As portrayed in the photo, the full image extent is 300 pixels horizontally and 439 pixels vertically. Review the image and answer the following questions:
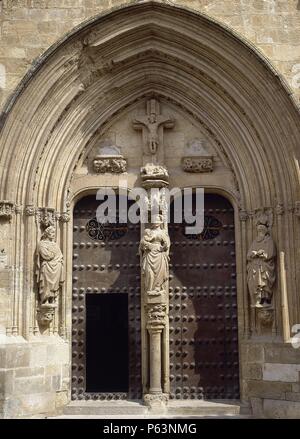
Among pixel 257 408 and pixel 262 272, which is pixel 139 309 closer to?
pixel 262 272

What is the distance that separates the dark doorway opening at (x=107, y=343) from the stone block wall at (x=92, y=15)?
366cm

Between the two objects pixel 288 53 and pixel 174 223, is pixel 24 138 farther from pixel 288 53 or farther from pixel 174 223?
pixel 288 53

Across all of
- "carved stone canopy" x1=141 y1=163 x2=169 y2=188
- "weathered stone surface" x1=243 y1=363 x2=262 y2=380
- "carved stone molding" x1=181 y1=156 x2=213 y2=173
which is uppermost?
"carved stone molding" x1=181 y1=156 x2=213 y2=173

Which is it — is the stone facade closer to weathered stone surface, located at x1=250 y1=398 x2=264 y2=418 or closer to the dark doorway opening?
weathered stone surface, located at x1=250 y1=398 x2=264 y2=418

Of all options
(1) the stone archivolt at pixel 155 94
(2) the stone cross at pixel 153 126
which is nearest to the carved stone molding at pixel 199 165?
(1) the stone archivolt at pixel 155 94

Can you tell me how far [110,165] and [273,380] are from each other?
400cm

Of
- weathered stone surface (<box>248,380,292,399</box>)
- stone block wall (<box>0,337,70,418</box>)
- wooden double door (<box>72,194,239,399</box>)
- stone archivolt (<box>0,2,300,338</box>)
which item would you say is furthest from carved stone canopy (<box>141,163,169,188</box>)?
weathered stone surface (<box>248,380,292,399</box>)

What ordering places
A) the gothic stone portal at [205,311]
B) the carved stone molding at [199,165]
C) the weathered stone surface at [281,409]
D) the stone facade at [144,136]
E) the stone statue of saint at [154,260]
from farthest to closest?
the carved stone molding at [199,165] → the gothic stone portal at [205,311] → the stone statue of saint at [154,260] → the stone facade at [144,136] → the weathered stone surface at [281,409]

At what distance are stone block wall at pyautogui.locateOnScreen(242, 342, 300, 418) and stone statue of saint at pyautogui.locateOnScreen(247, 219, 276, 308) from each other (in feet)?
2.10

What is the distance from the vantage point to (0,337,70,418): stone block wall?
28.7 feet

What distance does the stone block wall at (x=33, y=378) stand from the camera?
28.7 ft

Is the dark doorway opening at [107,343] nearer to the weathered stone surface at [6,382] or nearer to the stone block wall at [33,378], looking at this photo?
the stone block wall at [33,378]

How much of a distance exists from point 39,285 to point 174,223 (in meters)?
2.32

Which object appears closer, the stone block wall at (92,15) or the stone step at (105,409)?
the stone step at (105,409)
